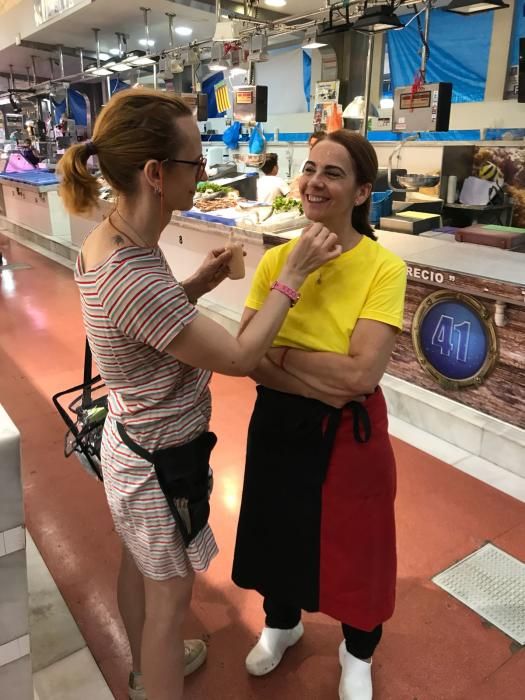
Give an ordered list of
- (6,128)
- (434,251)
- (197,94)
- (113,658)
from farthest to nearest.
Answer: (6,128) < (197,94) < (434,251) < (113,658)

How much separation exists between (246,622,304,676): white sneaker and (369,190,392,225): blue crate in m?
3.11

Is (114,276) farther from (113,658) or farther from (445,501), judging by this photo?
(445,501)

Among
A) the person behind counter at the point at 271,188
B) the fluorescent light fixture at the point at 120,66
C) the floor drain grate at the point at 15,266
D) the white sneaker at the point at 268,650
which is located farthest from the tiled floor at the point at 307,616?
the fluorescent light fixture at the point at 120,66

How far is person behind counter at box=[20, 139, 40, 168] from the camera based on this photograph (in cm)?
1139

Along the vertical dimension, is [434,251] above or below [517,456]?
above

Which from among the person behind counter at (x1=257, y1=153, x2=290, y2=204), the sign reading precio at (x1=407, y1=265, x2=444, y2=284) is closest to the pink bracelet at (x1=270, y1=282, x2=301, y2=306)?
the sign reading precio at (x1=407, y1=265, x2=444, y2=284)

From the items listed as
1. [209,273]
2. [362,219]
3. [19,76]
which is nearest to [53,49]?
[19,76]

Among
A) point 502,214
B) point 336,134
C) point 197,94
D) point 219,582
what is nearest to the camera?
point 336,134

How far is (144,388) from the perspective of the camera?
4.35 ft

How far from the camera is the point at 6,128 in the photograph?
496 inches

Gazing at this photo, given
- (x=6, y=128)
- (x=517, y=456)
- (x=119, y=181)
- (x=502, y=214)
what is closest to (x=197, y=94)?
(x=502, y=214)

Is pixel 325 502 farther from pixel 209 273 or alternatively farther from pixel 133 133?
pixel 133 133

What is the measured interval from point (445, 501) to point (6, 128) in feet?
43.3

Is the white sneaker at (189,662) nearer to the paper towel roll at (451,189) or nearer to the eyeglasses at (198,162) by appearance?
the eyeglasses at (198,162)
